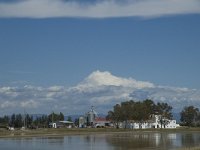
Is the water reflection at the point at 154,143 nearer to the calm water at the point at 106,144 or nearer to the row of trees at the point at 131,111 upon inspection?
the calm water at the point at 106,144

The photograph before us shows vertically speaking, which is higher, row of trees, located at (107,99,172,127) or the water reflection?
row of trees, located at (107,99,172,127)

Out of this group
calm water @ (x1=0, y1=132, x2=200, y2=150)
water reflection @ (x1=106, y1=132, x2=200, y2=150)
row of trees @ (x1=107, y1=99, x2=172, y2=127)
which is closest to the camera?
water reflection @ (x1=106, y1=132, x2=200, y2=150)

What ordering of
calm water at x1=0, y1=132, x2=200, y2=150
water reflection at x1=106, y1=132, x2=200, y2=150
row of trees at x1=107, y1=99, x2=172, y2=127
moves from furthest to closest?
row of trees at x1=107, y1=99, x2=172, y2=127 → calm water at x1=0, y1=132, x2=200, y2=150 → water reflection at x1=106, y1=132, x2=200, y2=150

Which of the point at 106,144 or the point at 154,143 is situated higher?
the point at 154,143

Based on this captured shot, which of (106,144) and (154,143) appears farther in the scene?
(106,144)

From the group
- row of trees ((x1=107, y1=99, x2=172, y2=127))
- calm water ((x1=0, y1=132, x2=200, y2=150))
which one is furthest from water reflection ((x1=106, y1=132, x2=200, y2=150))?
row of trees ((x1=107, y1=99, x2=172, y2=127))

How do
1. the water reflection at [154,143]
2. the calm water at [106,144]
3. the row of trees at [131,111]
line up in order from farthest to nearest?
the row of trees at [131,111] < the calm water at [106,144] < the water reflection at [154,143]

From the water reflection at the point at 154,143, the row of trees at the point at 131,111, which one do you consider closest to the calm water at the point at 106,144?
the water reflection at the point at 154,143

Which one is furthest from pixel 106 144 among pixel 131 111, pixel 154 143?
pixel 131 111

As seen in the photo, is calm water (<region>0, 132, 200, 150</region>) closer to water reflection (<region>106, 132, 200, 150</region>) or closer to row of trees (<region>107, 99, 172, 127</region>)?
water reflection (<region>106, 132, 200, 150</region>)

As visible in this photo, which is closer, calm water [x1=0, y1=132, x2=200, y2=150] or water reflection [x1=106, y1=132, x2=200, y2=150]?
water reflection [x1=106, y1=132, x2=200, y2=150]

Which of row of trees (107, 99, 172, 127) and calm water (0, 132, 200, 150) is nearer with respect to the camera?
calm water (0, 132, 200, 150)

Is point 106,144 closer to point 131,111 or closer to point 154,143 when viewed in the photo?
point 154,143

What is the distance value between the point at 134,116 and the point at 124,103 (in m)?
10.2
